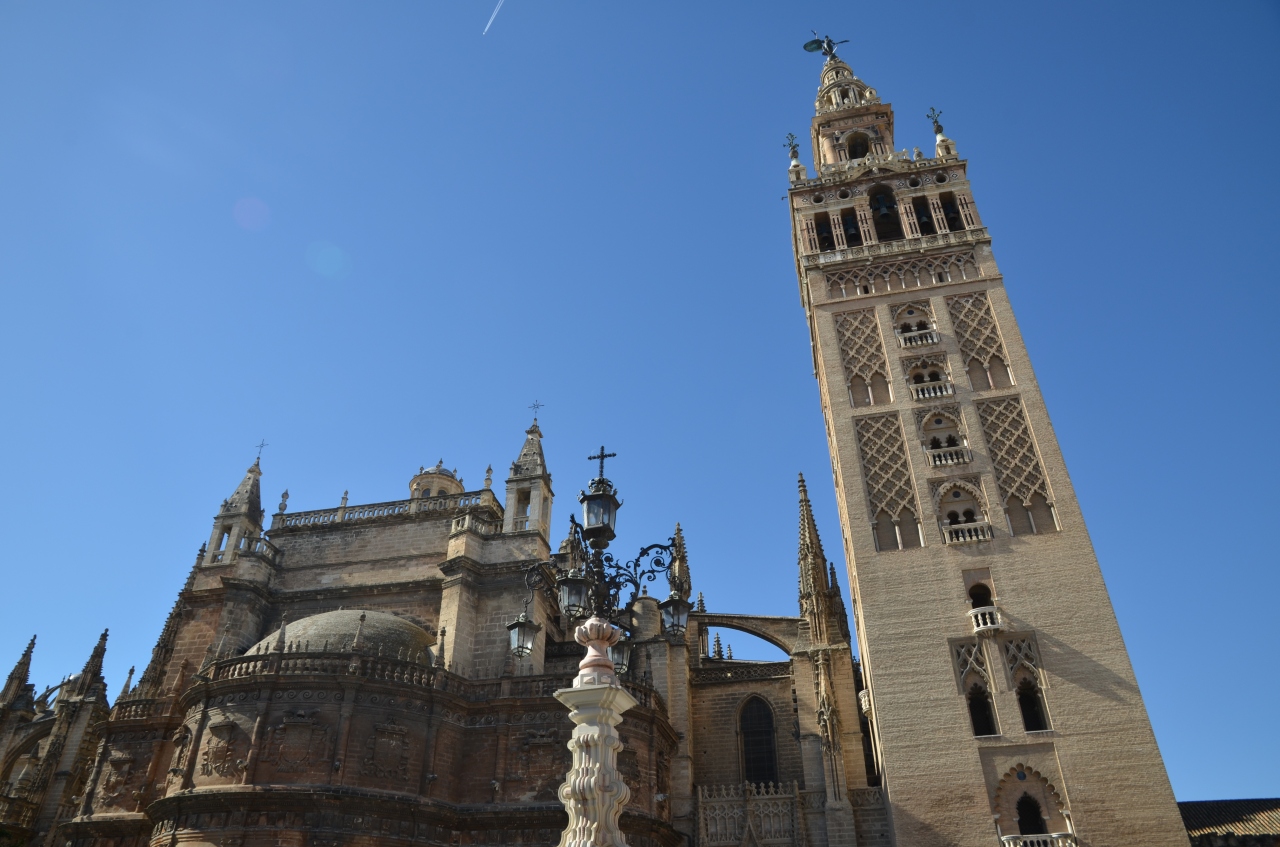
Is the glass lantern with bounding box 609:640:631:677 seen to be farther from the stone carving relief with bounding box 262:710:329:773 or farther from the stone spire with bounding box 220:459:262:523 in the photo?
the stone spire with bounding box 220:459:262:523

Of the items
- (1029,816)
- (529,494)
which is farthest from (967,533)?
(529,494)

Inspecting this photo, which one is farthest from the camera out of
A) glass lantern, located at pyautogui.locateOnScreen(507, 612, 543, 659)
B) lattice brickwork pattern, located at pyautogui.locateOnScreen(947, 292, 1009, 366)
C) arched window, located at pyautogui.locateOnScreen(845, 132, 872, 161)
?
arched window, located at pyautogui.locateOnScreen(845, 132, 872, 161)

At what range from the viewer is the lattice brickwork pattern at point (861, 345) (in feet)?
92.2

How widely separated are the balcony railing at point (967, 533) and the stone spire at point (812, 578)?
14.8 feet

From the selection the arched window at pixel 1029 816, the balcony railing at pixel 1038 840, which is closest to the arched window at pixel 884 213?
the arched window at pixel 1029 816

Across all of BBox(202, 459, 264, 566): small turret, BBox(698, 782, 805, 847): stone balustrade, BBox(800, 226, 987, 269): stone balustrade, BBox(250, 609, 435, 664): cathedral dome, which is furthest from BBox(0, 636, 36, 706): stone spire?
BBox(800, 226, 987, 269): stone balustrade

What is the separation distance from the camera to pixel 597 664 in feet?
31.6

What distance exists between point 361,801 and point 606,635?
13.6 metres

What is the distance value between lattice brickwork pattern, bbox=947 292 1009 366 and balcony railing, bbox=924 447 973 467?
343 centimetres

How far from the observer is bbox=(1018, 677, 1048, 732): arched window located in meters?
21.3

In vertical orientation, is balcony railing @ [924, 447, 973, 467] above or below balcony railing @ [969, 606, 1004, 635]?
above

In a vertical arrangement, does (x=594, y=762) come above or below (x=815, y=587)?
below

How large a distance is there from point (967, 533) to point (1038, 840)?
778 cm

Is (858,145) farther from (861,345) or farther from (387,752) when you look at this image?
(387,752)
